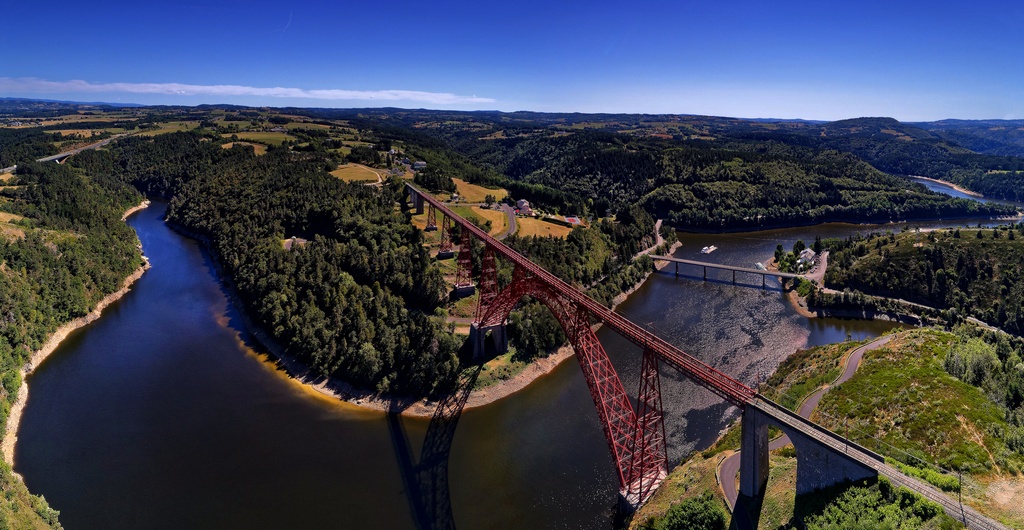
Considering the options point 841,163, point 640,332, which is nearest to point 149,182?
point 640,332

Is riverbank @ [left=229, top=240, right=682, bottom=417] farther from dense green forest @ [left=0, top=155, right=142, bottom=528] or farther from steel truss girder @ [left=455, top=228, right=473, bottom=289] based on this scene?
dense green forest @ [left=0, top=155, right=142, bottom=528]

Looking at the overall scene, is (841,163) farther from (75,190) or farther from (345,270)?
(75,190)

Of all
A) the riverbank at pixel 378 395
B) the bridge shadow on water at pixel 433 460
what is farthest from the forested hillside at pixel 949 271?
the bridge shadow on water at pixel 433 460

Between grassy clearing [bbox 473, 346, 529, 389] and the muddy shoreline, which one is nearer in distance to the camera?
the muddy shoreline

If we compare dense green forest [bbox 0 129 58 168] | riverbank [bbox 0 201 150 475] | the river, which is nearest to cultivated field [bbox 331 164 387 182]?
riverbank [bbox 0 201 150 475]

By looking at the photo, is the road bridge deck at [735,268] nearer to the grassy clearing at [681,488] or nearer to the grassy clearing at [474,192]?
the grassy clearing at [474,192]

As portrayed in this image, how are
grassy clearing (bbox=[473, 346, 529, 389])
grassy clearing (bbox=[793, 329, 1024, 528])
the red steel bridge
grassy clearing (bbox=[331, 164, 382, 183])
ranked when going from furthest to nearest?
grassy clearing (bbox=[331, 164, 382, 183]), grassy clearing (bbox=[473, 346, 529, 389]), the red steel bridge, grassy clearing (bbox=[793, 329, 1024, 528])
